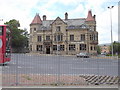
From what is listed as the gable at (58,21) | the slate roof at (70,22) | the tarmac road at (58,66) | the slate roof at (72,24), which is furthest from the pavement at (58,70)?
the gable at (58,21)

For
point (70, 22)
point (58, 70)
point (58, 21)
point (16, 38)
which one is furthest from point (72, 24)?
point (58, 70)

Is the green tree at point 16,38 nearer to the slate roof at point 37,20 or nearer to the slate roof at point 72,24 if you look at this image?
the slate roof at point 37,20

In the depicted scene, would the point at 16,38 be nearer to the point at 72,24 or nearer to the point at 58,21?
the point at 58,21

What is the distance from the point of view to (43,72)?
9125mm

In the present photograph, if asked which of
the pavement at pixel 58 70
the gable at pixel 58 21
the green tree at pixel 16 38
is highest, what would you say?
the gable at pixel 58 21

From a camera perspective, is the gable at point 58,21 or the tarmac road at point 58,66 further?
the gable at point 58,21

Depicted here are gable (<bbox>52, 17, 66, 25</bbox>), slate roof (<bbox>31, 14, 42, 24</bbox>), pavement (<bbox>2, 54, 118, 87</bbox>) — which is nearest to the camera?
pavement (<bbox>2, 54, 118, 87</bbox>)

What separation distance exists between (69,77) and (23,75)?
8.37ft

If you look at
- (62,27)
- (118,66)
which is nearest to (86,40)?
(62,27)

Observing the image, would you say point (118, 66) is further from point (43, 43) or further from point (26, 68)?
point (43, 43)

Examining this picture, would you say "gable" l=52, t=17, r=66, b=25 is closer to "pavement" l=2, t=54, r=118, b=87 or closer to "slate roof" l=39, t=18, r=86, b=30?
"slate roof" l=39, t=18, r=86, b=30

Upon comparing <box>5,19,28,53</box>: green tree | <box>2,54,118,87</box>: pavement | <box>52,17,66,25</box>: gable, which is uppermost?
<box>52,17,66,25</box>: gable

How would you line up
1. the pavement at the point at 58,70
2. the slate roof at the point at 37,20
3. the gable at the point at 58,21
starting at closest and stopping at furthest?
the pavement at the point at 58,70, the gable at the point at 58,21, the slate roof at the point at 37,20

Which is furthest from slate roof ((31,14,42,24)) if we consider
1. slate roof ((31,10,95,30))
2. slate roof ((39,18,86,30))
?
slate roof ((39,18,86,30))
